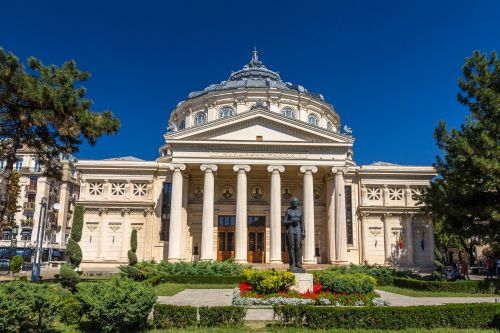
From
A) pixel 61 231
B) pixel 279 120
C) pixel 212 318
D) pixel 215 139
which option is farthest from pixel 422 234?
pixel 61 231

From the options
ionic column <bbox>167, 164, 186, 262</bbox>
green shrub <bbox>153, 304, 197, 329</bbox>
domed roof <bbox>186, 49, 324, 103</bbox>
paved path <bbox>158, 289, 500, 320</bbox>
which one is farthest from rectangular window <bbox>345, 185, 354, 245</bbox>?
green shrub <bbox>153, 304, 197, 329</bbox>

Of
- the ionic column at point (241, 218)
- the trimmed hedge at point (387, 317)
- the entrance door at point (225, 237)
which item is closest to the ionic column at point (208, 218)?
the ionic column at point (241, 218)

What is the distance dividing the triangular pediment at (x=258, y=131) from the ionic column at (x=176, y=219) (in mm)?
2948

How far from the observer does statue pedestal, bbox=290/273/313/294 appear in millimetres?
16078

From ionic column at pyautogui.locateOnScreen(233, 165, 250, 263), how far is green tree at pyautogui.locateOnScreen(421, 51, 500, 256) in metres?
16.0

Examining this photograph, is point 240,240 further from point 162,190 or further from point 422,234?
point 422,234

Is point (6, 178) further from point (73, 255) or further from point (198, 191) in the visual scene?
point (198, 191)

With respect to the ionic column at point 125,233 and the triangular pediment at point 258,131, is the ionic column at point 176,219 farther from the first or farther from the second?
the ionic column at point 125,233

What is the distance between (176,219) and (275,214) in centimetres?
834

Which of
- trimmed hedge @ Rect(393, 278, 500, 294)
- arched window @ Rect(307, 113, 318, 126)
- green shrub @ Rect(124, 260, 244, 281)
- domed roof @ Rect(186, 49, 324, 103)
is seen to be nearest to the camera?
trimmed hedge @ Rect(393, 278, 500, 294)

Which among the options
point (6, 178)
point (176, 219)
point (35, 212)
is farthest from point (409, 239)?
point (35, 212)

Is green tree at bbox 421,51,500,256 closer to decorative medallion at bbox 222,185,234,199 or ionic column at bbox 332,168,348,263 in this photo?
ionic column at bbox 332,168,348,263

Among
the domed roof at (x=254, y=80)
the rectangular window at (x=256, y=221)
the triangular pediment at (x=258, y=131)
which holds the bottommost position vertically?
the rectangular window at (x=256, y=221)

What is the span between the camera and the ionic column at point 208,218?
33188mm
